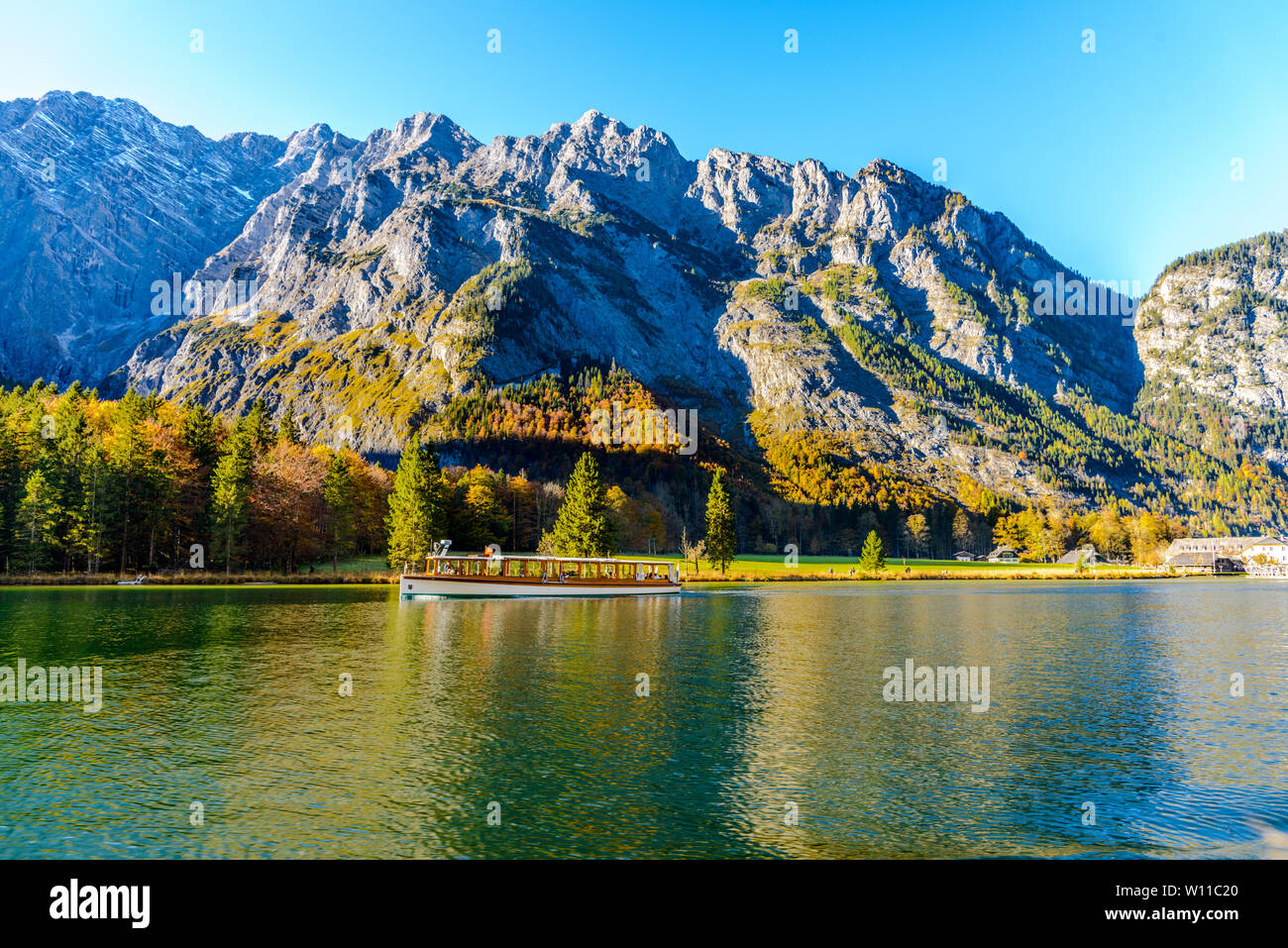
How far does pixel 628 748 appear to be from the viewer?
27.1 m

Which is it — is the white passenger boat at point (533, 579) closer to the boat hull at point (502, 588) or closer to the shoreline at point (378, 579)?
the boat hull at point (502, 588)

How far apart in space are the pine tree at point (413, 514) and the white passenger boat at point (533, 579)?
11.6m

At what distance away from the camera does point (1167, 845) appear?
1905 cm

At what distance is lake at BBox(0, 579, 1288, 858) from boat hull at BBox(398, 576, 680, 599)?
38255 mm

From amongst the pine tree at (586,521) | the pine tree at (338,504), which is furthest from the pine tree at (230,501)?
the pine tree at (586,521)

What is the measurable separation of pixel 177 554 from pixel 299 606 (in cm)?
5002

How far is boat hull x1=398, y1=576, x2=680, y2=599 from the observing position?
Answer: 95.9 metres

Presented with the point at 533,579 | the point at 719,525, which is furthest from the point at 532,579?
the point at 719,525

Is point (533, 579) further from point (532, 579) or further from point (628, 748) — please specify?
point (628, 748)

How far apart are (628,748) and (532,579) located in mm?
76096
